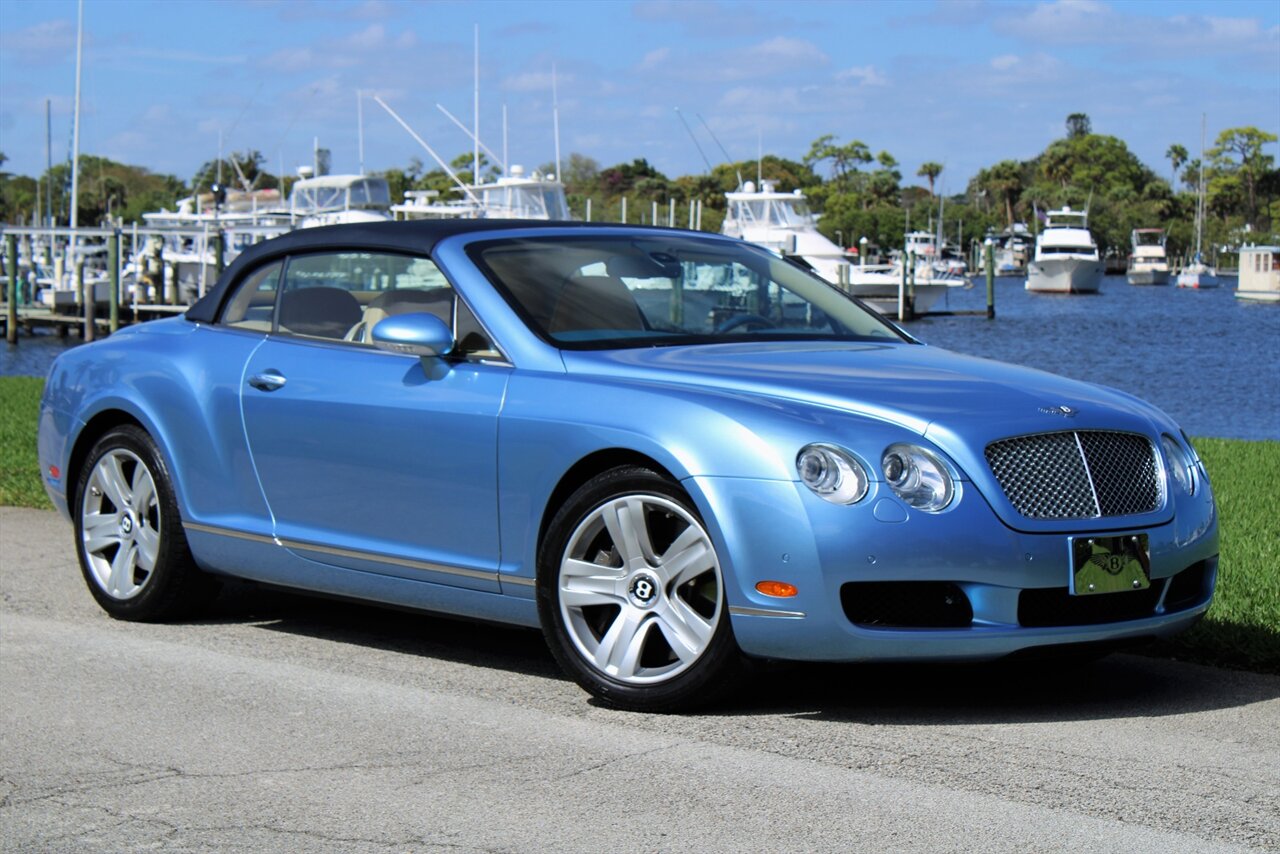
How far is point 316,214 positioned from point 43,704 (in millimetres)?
49599

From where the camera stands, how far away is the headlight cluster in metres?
5.01

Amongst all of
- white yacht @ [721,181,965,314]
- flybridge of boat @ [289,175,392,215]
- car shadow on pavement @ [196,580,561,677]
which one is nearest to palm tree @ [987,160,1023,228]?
white yacht @ [721,181,965,314]

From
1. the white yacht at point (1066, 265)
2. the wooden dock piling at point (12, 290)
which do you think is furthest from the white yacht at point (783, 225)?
the white yacht at point (1066, 265)

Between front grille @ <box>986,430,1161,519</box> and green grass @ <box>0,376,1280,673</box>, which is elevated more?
front grille @ <box>986,430,1161,519</box>

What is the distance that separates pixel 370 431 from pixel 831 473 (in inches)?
70.4

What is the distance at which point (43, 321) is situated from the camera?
57375 mm

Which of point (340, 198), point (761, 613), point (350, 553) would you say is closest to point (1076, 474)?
point (761, 613)

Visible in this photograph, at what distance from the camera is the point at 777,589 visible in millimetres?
5051

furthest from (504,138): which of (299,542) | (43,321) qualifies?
(299,542)

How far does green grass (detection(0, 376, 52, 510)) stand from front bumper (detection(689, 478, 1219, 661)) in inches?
232

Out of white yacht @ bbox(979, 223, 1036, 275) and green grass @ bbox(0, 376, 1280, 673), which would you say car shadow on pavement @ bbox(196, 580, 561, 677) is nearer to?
green grass @ bbox(0, 376, 1280, 673)

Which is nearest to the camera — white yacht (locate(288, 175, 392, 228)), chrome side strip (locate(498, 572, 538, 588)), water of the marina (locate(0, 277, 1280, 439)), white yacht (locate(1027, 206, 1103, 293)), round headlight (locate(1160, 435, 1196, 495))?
round headlight (locate(1160, 435, 1196, 495))

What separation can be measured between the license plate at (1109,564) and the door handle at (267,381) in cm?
290

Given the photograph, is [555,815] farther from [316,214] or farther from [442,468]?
[316,214]
